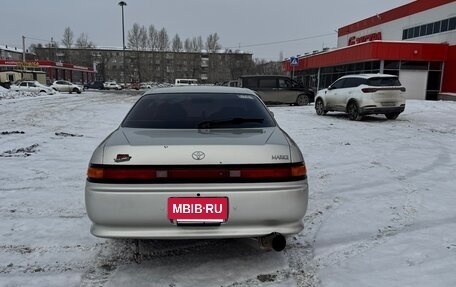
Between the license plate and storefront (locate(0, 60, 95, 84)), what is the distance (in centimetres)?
6772

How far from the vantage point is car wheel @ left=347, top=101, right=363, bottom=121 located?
13559 millimetres

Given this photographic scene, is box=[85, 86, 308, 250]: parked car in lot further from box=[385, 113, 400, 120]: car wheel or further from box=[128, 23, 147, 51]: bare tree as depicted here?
box=[128, 23, 147, 51]: bare tree

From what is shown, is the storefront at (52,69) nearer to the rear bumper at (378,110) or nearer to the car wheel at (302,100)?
the car wheel at (302,100)

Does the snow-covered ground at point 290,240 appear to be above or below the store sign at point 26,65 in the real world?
below

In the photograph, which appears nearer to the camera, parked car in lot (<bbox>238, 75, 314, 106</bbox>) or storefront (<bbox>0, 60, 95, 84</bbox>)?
parked car in lot (<bbox>238, 75, 314, 106</bbox>)

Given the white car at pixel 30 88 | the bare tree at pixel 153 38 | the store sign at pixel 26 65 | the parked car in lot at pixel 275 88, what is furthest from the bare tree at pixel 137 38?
Answer: the parked car in lot at pixel 275 88

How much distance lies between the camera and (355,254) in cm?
348

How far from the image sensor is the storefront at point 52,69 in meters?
65.6

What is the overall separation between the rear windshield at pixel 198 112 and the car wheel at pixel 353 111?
33.4 ft

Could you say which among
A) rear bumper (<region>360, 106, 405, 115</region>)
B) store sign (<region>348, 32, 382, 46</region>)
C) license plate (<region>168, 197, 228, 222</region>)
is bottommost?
license plate (<region>168, 197, 228, 222</region>)

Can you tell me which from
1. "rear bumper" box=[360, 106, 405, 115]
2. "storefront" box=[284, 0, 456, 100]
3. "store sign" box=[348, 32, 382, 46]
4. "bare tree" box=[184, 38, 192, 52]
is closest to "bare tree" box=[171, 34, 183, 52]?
"bare tree" box=[184, 38, 192, 52]

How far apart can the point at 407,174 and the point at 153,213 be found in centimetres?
489

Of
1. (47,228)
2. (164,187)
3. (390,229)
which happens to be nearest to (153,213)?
(164,187)

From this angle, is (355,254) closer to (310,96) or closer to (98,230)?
(98,230)
